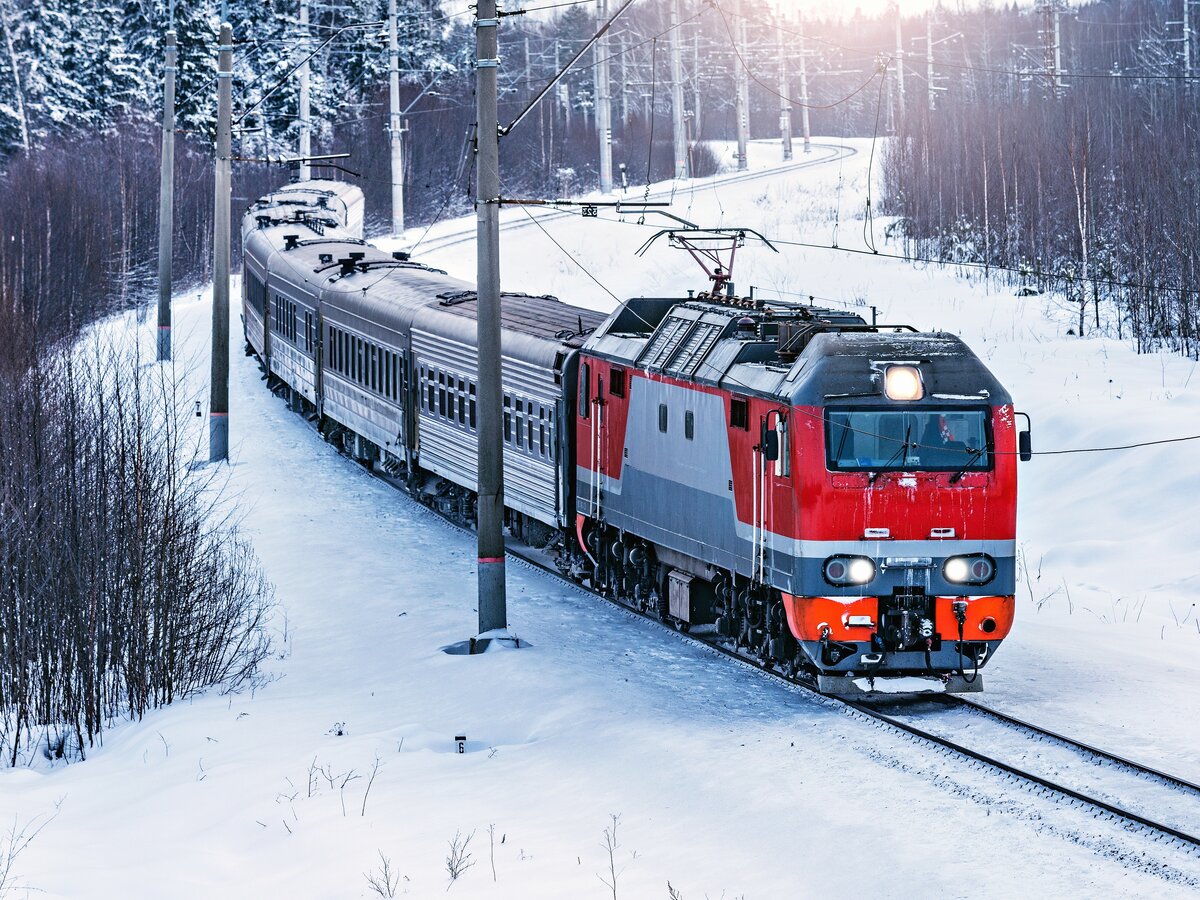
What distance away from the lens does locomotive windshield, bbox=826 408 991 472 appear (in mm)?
14461

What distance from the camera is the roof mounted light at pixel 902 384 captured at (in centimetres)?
1449

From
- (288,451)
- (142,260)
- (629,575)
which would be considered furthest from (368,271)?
(142,260)

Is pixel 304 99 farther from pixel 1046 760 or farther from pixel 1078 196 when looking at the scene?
pixel 1046 760

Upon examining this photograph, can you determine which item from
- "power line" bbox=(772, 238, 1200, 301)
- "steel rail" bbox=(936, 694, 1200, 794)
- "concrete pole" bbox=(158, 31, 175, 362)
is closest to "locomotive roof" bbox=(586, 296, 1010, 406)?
"steel rail" bbox=(936, 694, 1200, 794)

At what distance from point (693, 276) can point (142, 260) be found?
29996mm

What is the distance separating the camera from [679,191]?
204 feet

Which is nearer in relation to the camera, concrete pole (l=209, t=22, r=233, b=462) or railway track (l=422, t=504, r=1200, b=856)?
railway track (l=422, t=504, r=1200, b=856)

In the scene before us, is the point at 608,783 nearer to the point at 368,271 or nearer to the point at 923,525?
the point at 923,525

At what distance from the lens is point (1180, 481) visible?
24.3 meters

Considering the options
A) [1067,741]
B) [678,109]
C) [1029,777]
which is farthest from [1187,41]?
[1029,777]

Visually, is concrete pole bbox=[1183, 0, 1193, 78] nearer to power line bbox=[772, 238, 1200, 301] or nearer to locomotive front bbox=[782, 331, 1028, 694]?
power line bbox=[772, 238, 1200, 301]

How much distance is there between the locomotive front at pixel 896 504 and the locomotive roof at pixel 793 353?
0.02 meters

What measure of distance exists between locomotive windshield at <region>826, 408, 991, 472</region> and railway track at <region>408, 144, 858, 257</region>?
1201 inches

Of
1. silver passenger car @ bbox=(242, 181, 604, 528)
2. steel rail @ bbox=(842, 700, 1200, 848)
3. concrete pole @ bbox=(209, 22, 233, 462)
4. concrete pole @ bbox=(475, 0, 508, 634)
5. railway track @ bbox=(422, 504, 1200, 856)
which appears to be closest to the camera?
steel rail @ bbox=(842, 700, 1200, 848)
